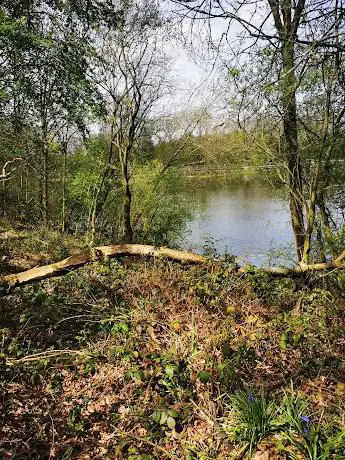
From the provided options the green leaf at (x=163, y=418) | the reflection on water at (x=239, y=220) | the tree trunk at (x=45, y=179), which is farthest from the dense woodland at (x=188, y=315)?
the reflection on water at (x=239, y=220)

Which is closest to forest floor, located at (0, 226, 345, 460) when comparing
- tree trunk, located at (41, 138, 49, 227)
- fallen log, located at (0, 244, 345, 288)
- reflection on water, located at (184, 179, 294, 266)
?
fallen log, located at (0, 244, 345, 288)

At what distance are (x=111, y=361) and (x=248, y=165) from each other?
8026 mm

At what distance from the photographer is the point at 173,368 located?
304cm

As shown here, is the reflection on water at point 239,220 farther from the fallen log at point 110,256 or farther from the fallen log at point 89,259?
the fallen log at point 89,259

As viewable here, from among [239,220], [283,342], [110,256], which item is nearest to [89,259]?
[110,256]

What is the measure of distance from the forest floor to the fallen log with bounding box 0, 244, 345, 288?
0.58ft

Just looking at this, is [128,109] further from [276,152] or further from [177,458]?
[177,458]

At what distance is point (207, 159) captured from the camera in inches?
655

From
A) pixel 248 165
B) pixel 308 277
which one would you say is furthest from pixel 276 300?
pixel 248 165

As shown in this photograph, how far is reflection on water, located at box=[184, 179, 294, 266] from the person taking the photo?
15.6 meters

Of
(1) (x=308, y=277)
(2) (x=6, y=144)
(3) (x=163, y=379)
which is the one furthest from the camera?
(2) (x=6, y=144)

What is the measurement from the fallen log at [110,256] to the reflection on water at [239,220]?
591 centimetres

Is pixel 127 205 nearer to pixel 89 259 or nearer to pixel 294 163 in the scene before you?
pixel 294 163

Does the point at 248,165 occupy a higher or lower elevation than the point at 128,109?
lower
